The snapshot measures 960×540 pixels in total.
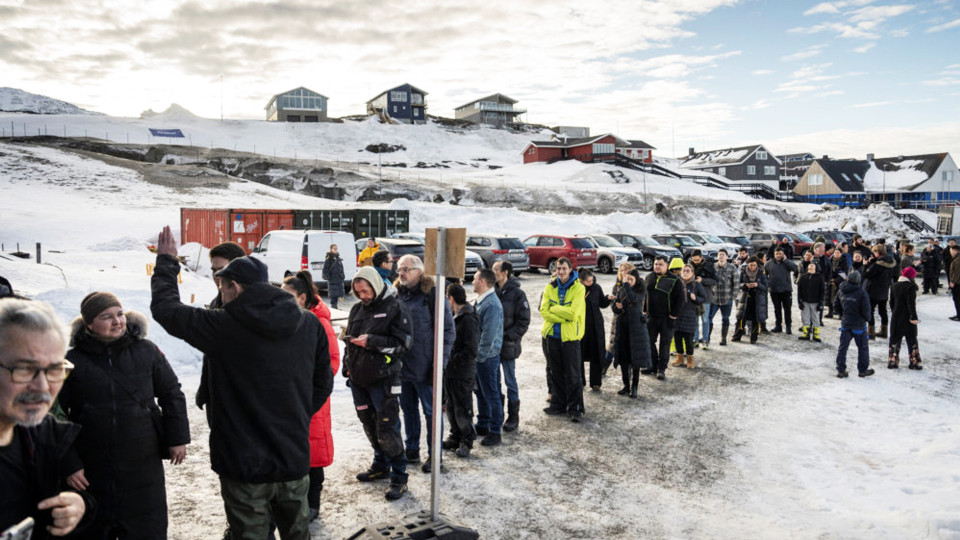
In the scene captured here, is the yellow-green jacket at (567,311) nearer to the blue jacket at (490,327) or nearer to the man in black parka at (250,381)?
the blue jacket at (490,327)

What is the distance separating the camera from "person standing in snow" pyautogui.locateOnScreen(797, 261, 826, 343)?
12.2 m

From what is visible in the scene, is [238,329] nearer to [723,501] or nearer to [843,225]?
[723,501]

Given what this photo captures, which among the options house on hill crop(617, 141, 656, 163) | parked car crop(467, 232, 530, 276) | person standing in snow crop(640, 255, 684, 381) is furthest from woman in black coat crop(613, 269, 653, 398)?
house on hill crop(617, 141, 656, 163)

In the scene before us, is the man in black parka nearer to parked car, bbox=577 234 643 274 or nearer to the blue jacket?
the blue jacket

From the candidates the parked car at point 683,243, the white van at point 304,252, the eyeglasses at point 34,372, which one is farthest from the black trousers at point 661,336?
the parked car at point 683,243

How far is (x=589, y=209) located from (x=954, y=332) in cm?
3380

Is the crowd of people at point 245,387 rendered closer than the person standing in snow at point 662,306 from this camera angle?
Yes

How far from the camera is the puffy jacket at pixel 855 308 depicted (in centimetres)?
949

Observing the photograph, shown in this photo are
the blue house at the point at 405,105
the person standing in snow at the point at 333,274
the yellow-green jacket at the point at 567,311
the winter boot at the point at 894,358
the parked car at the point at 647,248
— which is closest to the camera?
the yellow-green jacket at the point at 567,311

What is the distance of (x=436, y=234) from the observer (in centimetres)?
460

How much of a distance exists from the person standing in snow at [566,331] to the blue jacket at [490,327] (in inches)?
35.6

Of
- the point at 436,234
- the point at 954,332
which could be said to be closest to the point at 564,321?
the point at 436,234

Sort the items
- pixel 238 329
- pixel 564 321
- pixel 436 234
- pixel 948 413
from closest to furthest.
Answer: pixel 238 329 → pixel 436 234 → pixel 564 321 → pixel 948 413

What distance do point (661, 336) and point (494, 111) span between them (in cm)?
10595
